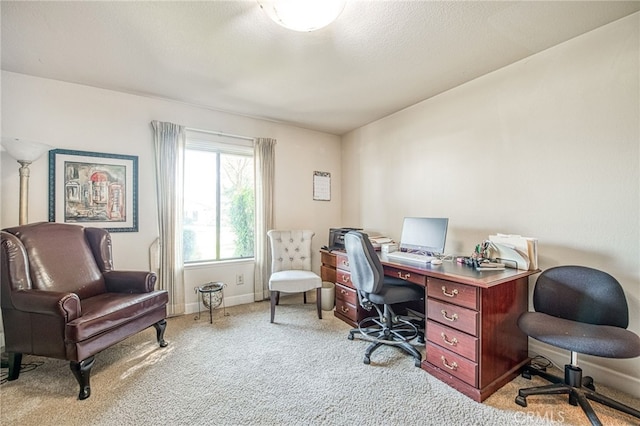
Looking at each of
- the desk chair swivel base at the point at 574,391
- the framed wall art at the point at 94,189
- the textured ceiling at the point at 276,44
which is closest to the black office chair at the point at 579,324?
the desk chair swivel base at the point at 574,391

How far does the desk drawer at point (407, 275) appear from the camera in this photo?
82.7 inches

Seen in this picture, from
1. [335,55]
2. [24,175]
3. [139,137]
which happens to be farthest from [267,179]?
[24,175]

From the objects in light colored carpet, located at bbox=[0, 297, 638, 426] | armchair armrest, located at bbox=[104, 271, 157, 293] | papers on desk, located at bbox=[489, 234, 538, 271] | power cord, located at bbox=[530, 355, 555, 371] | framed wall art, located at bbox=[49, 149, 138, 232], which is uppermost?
framed wall art, located at bbox=[49, 149, 138, 232]

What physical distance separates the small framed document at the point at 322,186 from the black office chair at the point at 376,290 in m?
1.85

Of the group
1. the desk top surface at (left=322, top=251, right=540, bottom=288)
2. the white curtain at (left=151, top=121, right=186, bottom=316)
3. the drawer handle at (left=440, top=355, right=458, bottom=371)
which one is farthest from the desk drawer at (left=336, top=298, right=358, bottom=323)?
the white curtain at (left=151, top=121, right=186, bottom=316)

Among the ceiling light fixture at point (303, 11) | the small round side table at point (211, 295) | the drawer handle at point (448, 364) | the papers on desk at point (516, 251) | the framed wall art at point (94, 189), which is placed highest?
the ceiling light fixture at point (303, 11)

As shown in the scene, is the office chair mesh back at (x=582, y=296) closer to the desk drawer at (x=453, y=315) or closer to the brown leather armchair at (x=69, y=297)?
the desk drawer at (x=453, y=315)

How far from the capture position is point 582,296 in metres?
1.77

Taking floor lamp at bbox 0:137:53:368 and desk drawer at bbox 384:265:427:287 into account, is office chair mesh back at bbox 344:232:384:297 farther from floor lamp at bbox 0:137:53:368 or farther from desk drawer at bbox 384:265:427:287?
floor lamp at bbox 0:137:53:368

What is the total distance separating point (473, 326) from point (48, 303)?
109 inches

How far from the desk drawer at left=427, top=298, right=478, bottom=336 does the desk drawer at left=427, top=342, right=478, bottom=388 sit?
20 centimetres

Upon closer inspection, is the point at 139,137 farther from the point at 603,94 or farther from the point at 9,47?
the point at 603,94

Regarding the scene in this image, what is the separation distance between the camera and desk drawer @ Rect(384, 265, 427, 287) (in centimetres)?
210

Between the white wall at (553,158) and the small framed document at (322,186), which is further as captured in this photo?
the small framed document at (322,186)
